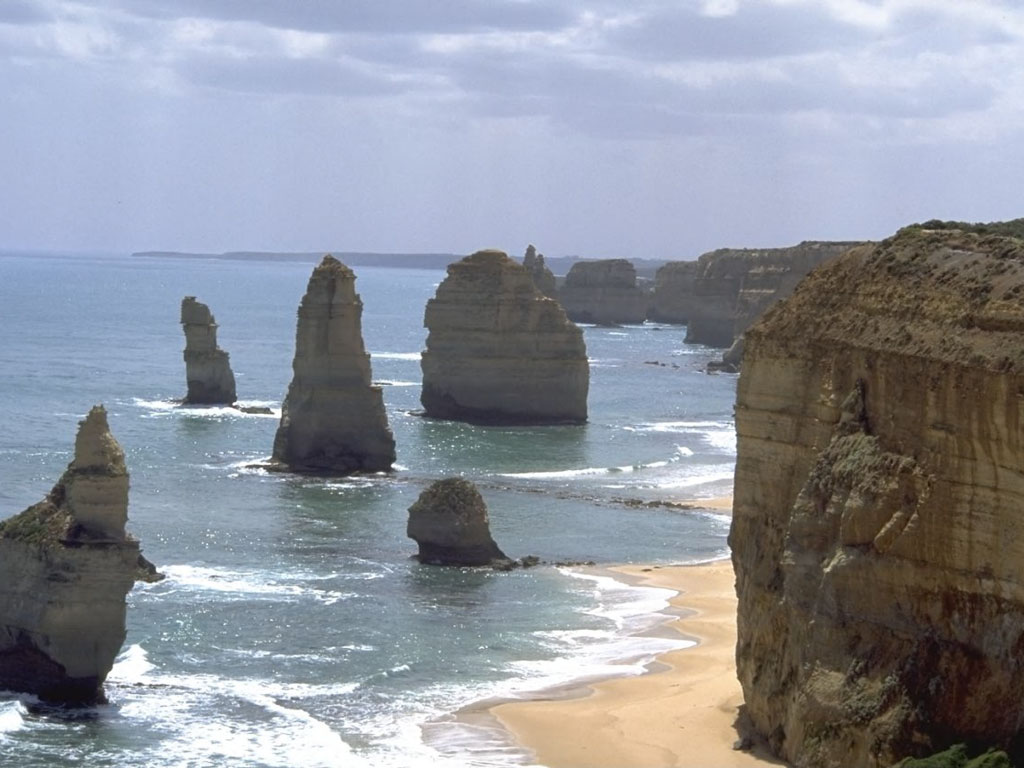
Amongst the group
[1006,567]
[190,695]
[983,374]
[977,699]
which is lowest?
[190,695]

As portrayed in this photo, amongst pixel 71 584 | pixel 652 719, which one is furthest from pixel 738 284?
pixel 71 584

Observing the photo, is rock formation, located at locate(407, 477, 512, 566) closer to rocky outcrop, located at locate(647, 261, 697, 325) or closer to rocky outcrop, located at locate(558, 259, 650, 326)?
rocky outcrop, located at locate(558, 259, 650, 326)

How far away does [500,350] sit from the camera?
272ft

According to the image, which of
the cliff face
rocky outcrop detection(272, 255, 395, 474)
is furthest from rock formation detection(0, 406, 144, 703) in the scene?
rocky outcrop detection(272, 255, 395, 474)

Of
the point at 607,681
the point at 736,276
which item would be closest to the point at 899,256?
the point at 607,681

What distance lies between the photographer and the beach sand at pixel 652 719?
3103cm

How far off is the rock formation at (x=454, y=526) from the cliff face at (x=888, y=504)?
18.3m

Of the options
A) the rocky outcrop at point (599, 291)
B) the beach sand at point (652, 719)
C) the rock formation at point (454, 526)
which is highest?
the rocky outcrop at point (599, 291)

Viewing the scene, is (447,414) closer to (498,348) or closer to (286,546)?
(498,348)

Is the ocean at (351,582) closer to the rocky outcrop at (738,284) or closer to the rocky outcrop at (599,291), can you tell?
the rocky outcrop at (738,284)

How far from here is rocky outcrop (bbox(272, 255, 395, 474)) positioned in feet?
210

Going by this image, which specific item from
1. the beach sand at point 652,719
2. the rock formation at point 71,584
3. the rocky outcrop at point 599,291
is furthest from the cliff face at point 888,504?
the rocky outcrop at point 599,291

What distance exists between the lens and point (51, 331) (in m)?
151

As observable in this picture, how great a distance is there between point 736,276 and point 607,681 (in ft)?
380
